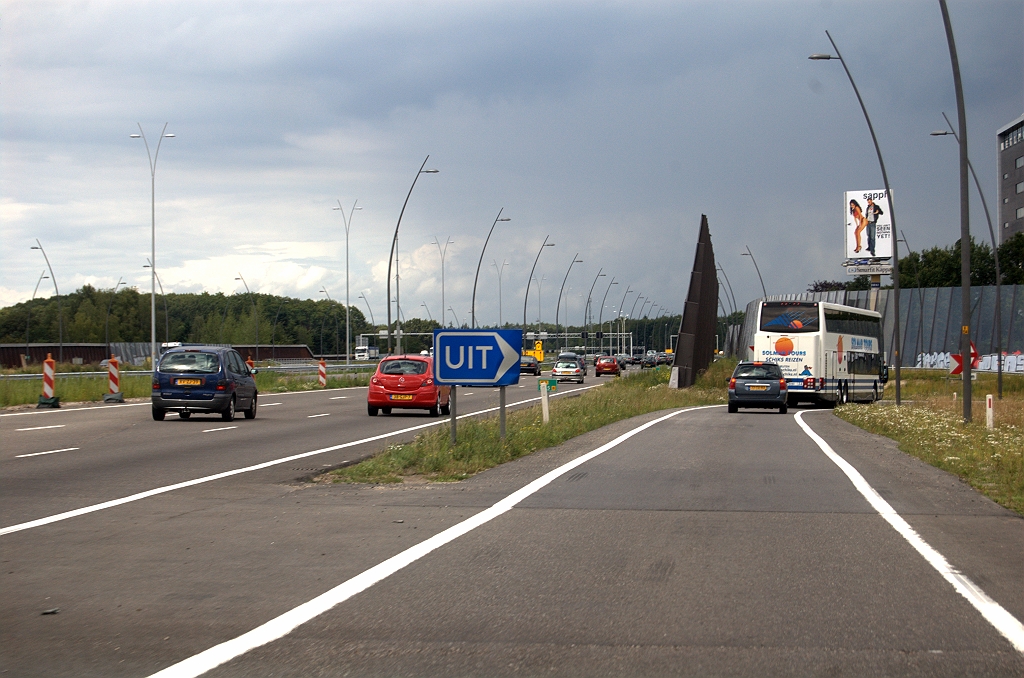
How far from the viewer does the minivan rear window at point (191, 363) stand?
24.6m

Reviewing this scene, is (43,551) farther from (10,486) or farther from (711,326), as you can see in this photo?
(711,326)

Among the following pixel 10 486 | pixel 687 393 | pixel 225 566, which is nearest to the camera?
pixel 225 566

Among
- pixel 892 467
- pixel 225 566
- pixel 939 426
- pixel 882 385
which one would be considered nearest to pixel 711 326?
pixel 882 385

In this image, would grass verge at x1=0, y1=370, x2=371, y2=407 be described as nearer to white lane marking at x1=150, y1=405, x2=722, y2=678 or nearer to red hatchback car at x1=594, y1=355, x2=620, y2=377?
white lane marking at x1=150, y1=405, x2=722, y2=678

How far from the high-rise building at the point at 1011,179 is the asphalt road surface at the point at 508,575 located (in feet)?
432

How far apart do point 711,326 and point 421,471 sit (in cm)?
4305

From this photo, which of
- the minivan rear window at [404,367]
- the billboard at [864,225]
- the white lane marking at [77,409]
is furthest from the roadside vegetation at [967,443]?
the billboard at [864,225]

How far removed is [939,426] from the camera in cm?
2258

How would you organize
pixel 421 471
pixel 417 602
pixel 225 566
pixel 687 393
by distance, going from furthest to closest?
pixel 687 393 → pixel 421 471 → pixel 225 566 → pixel 417 602

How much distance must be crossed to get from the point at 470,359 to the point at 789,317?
28.5 meters

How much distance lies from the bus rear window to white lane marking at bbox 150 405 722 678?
104 feet

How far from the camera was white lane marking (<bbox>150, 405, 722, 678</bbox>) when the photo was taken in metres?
5.20

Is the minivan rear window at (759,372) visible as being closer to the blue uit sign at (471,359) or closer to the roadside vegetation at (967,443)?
the roadside vegetation at (967,443)

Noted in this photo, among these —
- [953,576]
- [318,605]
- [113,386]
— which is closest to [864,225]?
[113,386]
